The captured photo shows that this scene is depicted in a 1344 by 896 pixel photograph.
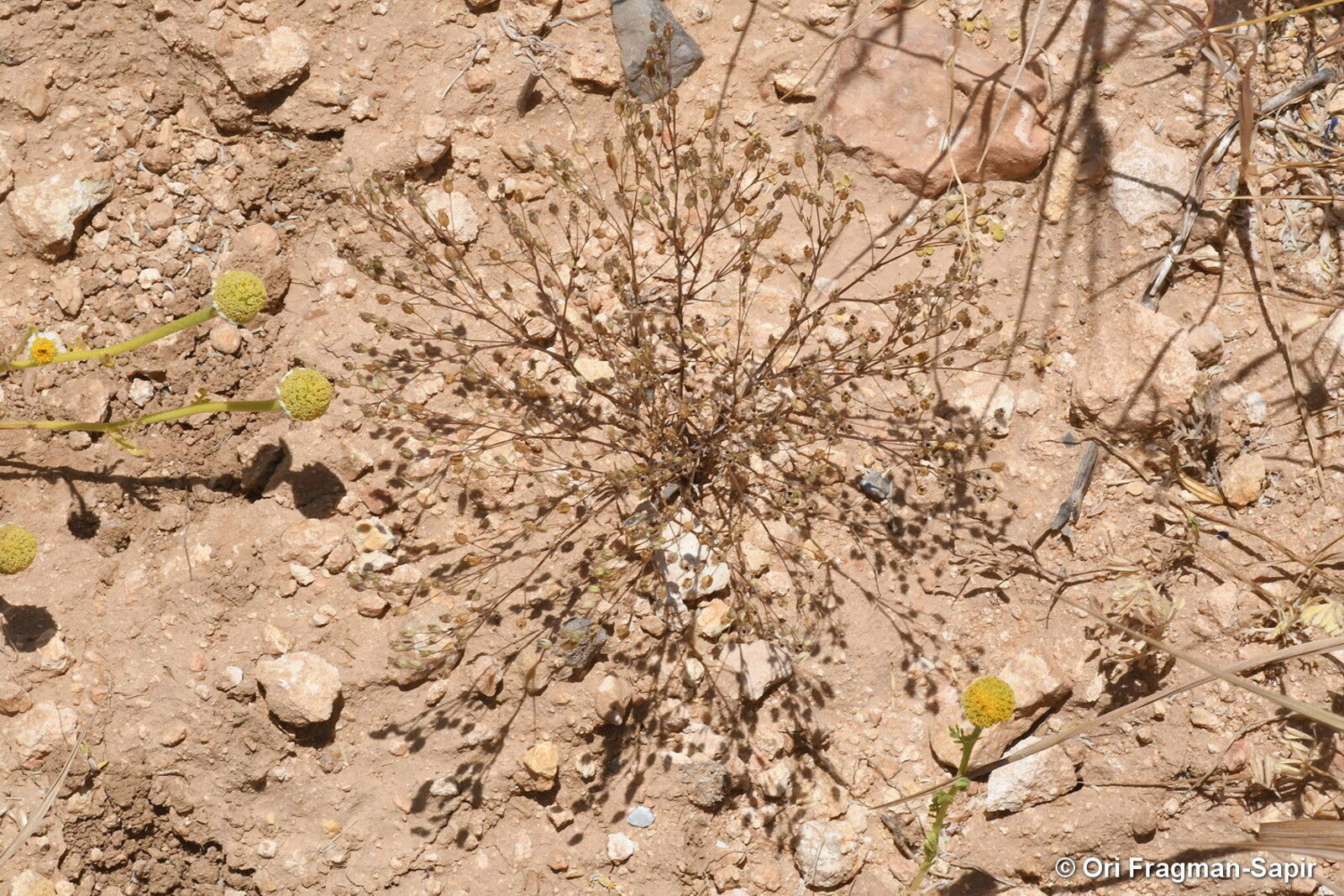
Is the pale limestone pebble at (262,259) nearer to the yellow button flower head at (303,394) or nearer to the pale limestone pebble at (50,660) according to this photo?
the yellow button flower head at (303,394)

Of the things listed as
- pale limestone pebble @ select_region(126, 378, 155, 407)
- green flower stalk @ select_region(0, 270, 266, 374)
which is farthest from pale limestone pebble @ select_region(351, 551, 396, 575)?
pale limestone pebble @ select_region(126, 378, 155, 407)

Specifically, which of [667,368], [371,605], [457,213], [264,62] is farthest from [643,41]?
[371,605]

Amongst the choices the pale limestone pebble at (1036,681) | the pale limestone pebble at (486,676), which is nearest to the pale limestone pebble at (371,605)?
the pale limestone pebble at (486,676)

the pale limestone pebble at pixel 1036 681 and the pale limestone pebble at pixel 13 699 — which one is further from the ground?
the pale limestone pebble at pixel 13 699

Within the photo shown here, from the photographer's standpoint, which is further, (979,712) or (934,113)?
(934,113)

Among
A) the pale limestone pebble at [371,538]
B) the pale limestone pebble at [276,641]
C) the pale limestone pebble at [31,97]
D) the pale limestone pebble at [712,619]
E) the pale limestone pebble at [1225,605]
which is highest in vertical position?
the pale limestone pebble at [31,97]

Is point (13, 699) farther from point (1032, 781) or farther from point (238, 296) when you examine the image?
point (1032, 781)

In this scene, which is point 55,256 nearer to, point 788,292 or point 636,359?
point 636,359

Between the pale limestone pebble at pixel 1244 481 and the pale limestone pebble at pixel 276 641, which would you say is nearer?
the pale limestone pebble at pixel 276 641
